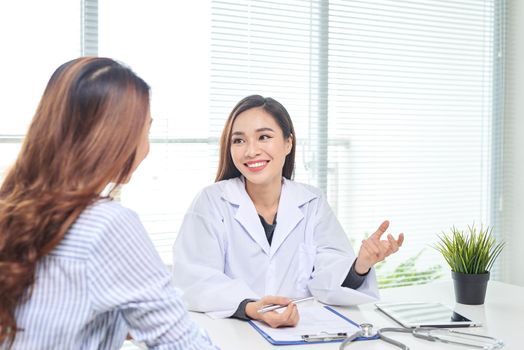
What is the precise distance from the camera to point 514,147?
11.1ft

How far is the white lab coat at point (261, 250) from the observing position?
182 cm

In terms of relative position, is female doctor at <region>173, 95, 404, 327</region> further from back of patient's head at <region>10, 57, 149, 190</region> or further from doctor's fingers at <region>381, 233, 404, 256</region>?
back of patient's head at <region>10, 57, 149, 190</region>

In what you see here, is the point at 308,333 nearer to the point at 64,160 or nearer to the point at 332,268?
the point at 332,268

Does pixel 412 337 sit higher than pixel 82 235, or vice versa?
pixel 82 235

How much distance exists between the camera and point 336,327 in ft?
5.02

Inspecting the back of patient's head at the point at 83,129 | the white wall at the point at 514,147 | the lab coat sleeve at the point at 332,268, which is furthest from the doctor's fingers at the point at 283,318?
the white wall at the point at 514,147

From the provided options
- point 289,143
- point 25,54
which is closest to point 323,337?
point 289,143

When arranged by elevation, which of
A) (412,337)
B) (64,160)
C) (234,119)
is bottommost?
(412,337)

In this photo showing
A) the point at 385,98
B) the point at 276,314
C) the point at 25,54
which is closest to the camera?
the point at 276,314

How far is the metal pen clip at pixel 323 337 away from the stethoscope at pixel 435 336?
0.10 ft

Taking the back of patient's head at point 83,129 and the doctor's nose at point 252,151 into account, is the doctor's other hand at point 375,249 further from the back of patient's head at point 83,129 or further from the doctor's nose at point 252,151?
the back of patient's head at point 83,129

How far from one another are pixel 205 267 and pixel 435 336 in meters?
0.72

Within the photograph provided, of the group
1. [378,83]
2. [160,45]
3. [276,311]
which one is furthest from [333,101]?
[276,311]

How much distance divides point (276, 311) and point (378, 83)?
1.77 metres
